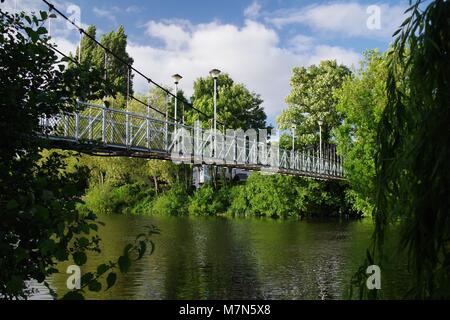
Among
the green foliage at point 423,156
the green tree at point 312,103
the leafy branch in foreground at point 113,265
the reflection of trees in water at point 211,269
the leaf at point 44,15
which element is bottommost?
the reflection of trees in water at point 211,269

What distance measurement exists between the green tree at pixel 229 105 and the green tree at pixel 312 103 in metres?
3.70

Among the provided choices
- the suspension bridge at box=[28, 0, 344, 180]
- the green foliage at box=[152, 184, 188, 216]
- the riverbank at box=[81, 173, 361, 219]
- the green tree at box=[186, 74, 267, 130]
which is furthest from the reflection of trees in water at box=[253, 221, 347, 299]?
the green tree at box=[186, 74, 267, 130]

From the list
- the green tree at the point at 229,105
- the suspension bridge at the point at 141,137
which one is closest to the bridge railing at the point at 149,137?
the suspension bridge at the point at 141,137

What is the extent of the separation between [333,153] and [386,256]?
36.4 metres

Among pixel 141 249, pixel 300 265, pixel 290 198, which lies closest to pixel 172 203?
pixel 290 198

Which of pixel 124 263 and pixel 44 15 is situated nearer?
pixel 124 263

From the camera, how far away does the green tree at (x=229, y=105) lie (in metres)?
36.3

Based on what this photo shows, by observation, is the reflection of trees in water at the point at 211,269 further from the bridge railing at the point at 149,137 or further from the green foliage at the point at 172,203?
the green foliage at the point at 172,203

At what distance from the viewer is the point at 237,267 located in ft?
38.3

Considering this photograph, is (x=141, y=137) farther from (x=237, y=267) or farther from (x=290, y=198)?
(x=290, y=198)

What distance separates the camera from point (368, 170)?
23.3m

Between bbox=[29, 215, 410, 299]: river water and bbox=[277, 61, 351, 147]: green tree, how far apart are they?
1579 cm

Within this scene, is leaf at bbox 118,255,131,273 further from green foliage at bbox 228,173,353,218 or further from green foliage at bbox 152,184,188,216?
green foliage at bbox 152,184,188,216

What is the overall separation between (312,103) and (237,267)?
24609 millimetres
